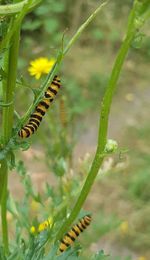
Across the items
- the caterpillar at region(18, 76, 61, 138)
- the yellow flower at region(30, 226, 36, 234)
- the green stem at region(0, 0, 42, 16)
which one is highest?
the green stem at region(0, 0, 42, 16)

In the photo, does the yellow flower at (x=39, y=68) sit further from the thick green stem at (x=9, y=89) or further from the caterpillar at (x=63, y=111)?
the thick green stem at (x=9, y=89)

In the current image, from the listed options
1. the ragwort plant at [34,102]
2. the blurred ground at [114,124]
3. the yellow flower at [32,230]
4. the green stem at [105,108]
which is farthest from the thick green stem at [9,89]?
the blurred ground at [114,124]

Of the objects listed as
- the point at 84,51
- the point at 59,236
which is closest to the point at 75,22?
the point at 84,51

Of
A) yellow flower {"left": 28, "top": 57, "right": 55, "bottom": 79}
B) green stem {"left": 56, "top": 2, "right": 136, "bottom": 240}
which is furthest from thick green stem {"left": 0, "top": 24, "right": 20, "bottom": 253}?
yellow flower {"left": 28, "top": 57, "right": 55, "bottom": 79}

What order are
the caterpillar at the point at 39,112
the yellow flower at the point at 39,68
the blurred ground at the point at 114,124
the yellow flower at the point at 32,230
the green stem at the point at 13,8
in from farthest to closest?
the blurred ground at the point at 114,124, the yellow flower at the point at 39,68, the yellow flower at the point at 32,230, the caterpillar at the point at 39,112, the green stem at the point at 13,8

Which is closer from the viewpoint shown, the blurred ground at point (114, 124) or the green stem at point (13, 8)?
the green stem at point (13, 8)

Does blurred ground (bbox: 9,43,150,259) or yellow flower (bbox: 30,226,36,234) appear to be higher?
yellow flower (bbox: 30,226,36,234)

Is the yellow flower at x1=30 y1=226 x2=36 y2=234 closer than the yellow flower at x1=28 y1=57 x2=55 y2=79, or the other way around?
the yellow flower at x1=30 y1=226 x2=36 y2=234

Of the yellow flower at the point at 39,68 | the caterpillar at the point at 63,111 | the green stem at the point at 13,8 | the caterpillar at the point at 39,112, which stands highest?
the green stem at the point at 13,8

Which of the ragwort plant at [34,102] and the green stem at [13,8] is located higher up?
the green stem at [13,8]

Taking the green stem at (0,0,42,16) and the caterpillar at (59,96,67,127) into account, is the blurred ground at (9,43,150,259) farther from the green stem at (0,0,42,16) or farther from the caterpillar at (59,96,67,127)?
the green stem at (0,0,42,16)
